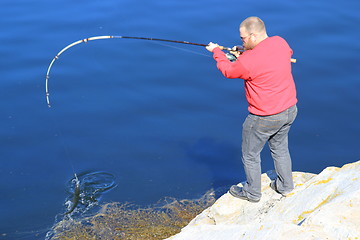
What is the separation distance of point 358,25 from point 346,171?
21.0ft

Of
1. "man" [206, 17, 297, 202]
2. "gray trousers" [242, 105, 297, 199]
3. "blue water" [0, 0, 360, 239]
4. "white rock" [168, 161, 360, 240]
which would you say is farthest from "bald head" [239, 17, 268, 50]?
"blue water" [0, 0, 360, 239]

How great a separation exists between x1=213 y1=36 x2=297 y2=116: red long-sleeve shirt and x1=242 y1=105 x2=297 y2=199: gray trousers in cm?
8

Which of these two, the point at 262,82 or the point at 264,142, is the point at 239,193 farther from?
the point at 262,82

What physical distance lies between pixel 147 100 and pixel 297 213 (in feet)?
14.4

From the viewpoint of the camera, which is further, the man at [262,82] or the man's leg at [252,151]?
the man's leg at [252,151]

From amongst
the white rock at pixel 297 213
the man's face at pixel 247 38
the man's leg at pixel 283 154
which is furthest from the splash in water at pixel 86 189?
the man's face at pixel 247 38

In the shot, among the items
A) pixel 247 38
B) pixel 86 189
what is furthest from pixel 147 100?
pixel 247 38

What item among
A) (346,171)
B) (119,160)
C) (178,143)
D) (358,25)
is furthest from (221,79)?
(346,171)

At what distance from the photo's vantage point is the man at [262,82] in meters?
4.11

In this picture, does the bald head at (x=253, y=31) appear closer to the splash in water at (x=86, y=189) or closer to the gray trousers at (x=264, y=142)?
the gray trousers at (x=264, y=142)

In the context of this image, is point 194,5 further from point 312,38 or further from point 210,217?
point 210,217

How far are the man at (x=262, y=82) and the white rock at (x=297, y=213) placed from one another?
485mm

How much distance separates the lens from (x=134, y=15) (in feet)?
35.4

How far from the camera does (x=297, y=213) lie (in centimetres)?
431
